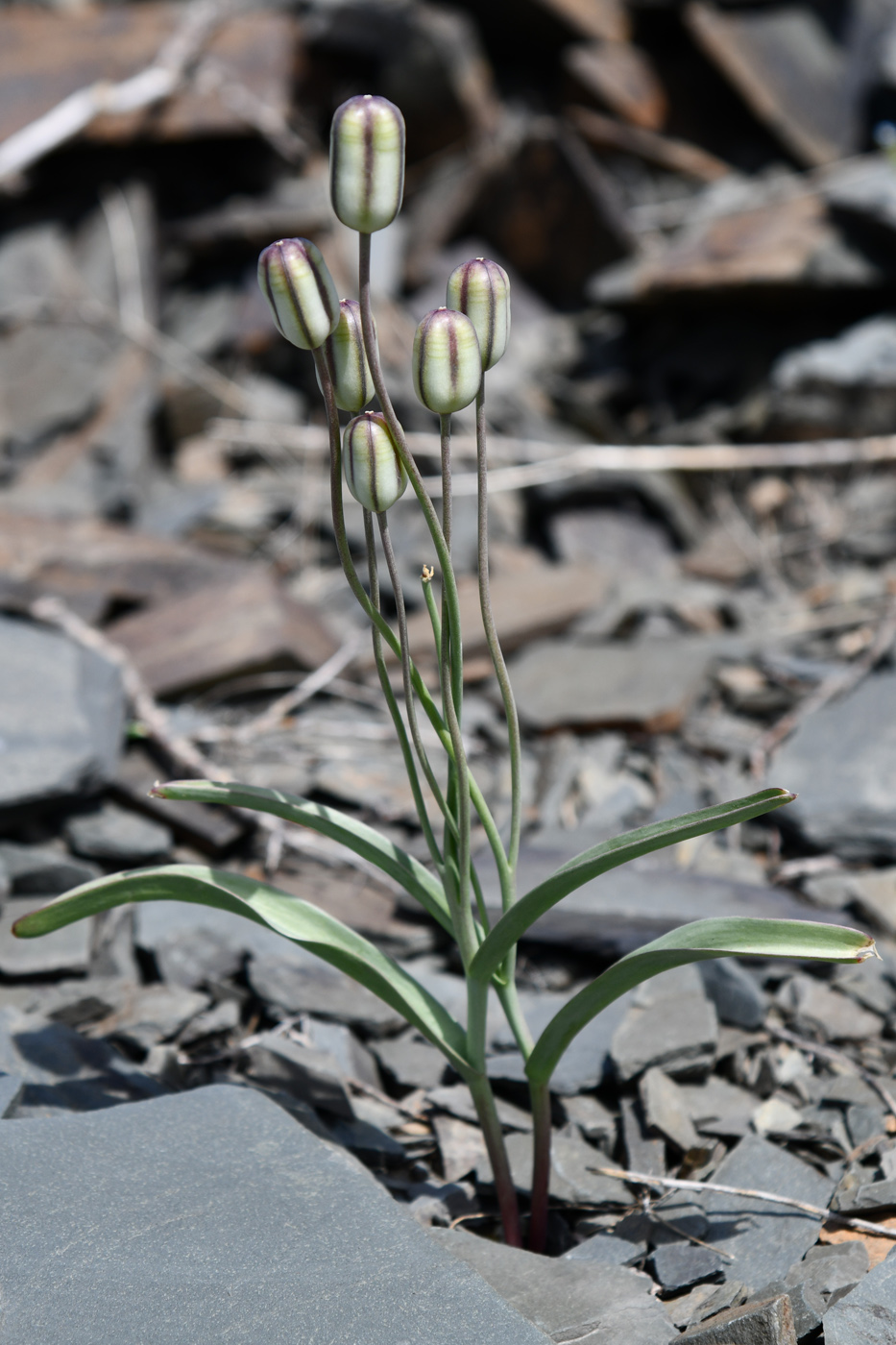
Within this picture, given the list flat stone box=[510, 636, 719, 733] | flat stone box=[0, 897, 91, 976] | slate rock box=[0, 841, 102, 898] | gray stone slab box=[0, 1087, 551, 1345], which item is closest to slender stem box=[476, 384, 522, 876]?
gray stone slab box=[0, 1087, 551, 1345]

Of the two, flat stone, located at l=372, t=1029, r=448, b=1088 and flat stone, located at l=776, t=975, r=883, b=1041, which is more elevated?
→ flat stone, located at l=776, t=975, r=883, b=1041

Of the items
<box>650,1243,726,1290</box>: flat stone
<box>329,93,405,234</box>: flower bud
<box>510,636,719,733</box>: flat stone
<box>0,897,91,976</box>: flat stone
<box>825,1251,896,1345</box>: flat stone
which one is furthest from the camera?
<box>510,636,719,733</box>: flat stone

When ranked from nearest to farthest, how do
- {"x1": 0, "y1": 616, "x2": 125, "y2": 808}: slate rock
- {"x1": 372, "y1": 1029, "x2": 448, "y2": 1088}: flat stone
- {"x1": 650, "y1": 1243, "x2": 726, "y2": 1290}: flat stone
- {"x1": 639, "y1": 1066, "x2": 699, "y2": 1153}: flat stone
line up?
{"x1": 650, "y1": 1243, "x2": 726, "y2": 1290}: flat stone, {"x1": 639, "y1": 1066, "x2": 699, "y2": 1153}: flat stone, {"x1": 372, "y1": 1029, "x2": 448, "y2": 1088}: flat stone, {"x1": 0, "y1": 616, "x2": 125, "y2": 808}: slate rock

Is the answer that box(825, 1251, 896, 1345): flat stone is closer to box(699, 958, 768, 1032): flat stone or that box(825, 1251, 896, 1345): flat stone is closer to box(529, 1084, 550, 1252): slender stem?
box(529, 1084, 550, 1252): slender stem

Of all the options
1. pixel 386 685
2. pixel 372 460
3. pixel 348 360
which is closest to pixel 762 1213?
pixel 386 685

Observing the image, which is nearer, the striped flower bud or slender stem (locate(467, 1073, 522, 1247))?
the striped flower bud

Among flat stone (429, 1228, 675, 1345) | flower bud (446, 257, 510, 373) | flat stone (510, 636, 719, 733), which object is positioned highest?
flower bud (446, 257, 510, 373)
